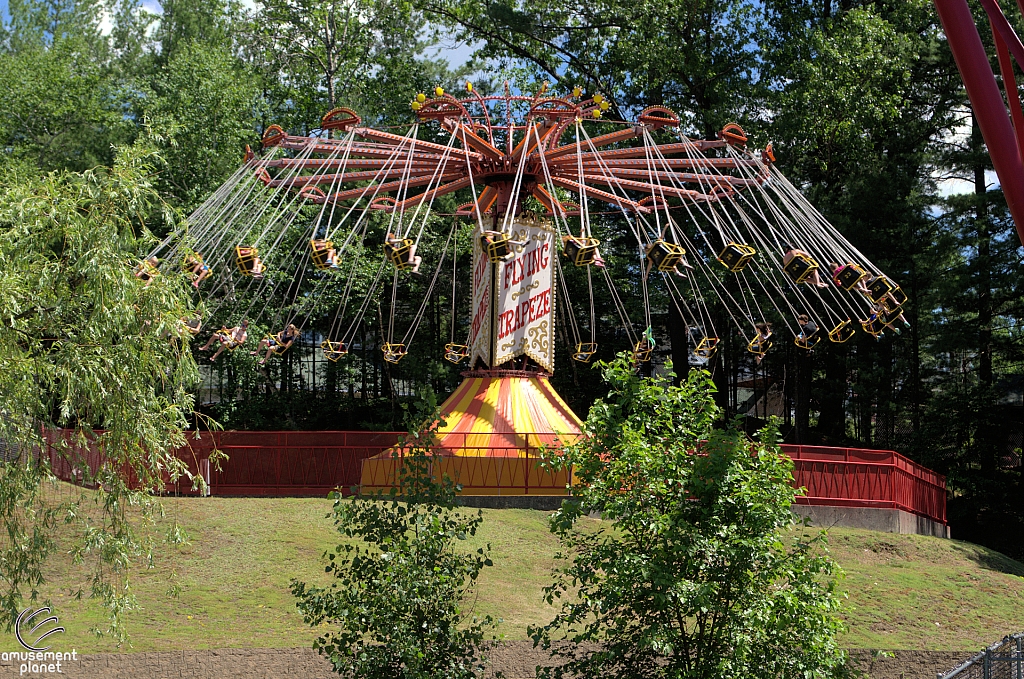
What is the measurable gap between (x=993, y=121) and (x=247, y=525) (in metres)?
13.2

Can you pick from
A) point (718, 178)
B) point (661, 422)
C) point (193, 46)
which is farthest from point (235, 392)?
point (661, 422)

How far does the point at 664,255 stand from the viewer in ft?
49.4

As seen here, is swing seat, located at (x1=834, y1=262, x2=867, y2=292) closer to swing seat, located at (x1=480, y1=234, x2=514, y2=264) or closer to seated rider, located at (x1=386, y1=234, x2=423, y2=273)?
swing seat, located at (x1=480, y1=234, x2=514, y2=264)

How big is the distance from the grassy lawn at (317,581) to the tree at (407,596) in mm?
3028

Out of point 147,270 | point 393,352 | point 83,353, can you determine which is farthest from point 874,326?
point 83,353

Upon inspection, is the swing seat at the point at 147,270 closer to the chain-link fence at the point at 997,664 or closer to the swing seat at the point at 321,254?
the swing seat at the point at 321,254

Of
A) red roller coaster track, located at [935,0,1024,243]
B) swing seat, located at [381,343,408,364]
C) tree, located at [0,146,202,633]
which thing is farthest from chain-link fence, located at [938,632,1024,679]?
swing seat, located at [381,343,408,364]

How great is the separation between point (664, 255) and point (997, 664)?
253 inches

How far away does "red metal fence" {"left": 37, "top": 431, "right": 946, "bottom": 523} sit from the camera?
19.6 m

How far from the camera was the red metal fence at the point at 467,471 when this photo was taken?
19.6m

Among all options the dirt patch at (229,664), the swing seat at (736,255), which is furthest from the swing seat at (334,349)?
the swing seat at (736,255)

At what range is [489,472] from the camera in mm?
19625

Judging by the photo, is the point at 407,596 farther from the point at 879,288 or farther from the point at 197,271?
the point at 879,288

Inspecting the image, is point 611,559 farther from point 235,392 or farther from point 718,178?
point 235,392
